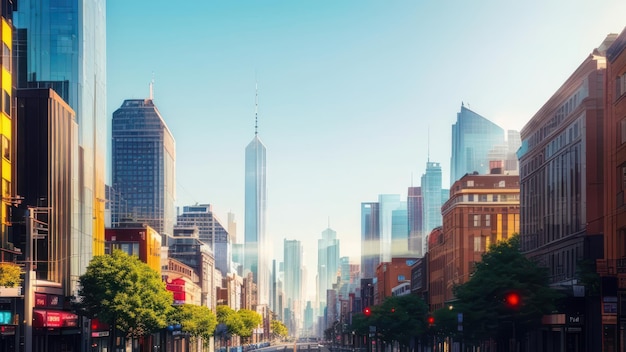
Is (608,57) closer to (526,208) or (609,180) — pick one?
(609,180)

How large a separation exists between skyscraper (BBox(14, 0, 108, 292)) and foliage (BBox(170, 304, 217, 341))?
1324 inches

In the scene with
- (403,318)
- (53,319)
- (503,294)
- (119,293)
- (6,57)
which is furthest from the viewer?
(403,318)

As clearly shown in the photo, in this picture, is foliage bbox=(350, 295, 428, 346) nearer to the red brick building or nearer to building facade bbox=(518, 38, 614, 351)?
the red brick building

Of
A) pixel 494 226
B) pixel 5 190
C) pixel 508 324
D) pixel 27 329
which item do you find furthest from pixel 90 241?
pixel 494 226

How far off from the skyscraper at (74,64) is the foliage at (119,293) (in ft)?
57.4

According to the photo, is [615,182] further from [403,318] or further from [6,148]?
[403,318]

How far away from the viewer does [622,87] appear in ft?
229

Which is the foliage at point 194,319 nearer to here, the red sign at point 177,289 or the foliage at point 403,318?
the red sign at point 177,289

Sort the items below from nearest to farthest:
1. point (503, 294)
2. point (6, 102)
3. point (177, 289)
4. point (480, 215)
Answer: point (6, 102)
point (503, 294)
point (480, 215)
point (177, 289)

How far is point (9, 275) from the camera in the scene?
71.9 metres

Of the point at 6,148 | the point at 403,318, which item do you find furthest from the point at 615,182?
the point at 403,318

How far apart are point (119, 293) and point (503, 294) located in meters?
38.1

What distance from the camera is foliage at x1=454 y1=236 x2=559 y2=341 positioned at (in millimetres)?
84000

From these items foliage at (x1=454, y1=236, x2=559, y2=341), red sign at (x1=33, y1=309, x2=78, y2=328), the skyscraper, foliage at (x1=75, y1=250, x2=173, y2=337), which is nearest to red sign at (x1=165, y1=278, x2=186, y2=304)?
the skyscraper
